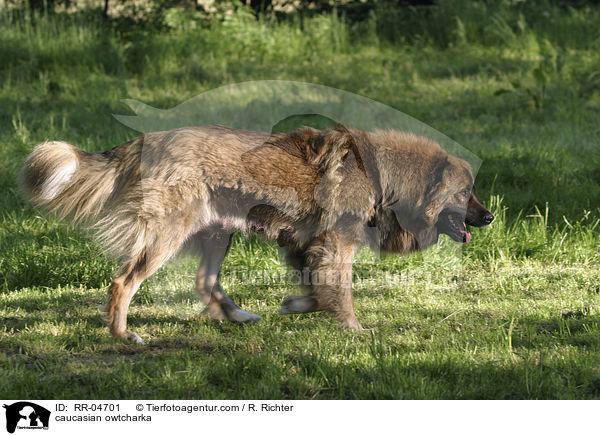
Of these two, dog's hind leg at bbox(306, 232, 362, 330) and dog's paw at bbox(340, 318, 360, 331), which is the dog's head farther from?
dog's paw at bbox(340, 318, 360, 331)

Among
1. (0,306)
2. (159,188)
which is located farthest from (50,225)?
(159,188)

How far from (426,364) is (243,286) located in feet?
7.41

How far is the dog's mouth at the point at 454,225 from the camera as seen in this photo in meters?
4.94

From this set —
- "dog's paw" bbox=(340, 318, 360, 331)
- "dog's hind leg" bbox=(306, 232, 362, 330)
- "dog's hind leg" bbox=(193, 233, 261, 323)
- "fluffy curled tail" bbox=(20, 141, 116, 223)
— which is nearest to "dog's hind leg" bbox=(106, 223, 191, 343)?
"fluffy curled tail" bbox=(20, 141, 116, 223)

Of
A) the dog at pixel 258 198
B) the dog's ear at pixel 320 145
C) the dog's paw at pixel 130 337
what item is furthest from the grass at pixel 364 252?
the dog's ear at pixel 320 145

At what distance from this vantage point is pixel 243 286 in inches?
227

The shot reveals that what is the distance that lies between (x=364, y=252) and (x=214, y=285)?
64.0 inches

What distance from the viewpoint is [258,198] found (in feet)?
14.5

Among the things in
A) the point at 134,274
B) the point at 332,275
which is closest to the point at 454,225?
the point at 332,275

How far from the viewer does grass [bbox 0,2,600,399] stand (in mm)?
3764

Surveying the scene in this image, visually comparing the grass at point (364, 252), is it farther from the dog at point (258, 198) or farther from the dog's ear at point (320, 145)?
the dog's ear at point (320, 145)

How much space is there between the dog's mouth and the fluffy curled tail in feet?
7.61

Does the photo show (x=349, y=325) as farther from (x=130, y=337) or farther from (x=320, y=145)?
(x=130, y=337)
